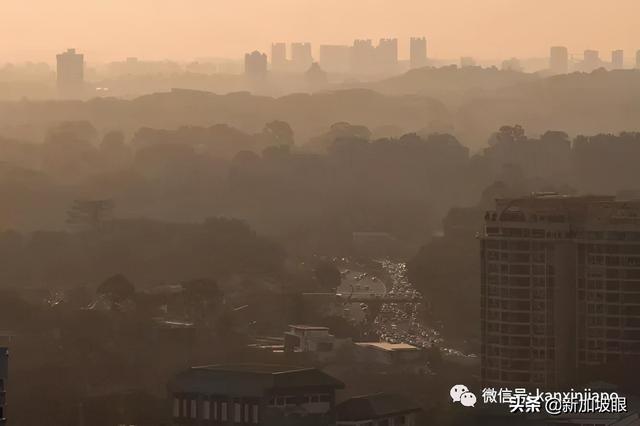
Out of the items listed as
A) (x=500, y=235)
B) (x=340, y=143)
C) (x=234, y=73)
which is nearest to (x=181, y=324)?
(x=500, y=235)

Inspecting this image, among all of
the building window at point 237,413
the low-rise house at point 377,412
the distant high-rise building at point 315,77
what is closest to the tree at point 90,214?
the low-rise house at point 377,412

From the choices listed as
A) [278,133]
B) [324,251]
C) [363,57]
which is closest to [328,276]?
[324,251]

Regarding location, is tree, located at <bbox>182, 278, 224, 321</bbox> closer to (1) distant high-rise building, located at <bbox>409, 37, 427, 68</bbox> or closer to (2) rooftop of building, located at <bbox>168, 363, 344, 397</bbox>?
(2) rooftop of building, located at <bbox>168, 363, 344, 397</bbox>

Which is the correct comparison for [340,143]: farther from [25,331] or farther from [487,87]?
[25,331]

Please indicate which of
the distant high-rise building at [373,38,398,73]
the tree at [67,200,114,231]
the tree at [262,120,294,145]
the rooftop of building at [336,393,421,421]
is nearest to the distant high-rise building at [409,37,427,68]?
the distant high-rise building at [373,38,398,73]

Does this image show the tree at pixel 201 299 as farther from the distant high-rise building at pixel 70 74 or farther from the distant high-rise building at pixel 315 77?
the distant high-rise building at pixel 70 74

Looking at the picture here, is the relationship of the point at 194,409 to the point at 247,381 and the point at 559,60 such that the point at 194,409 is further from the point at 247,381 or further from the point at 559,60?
the point at 559,60
